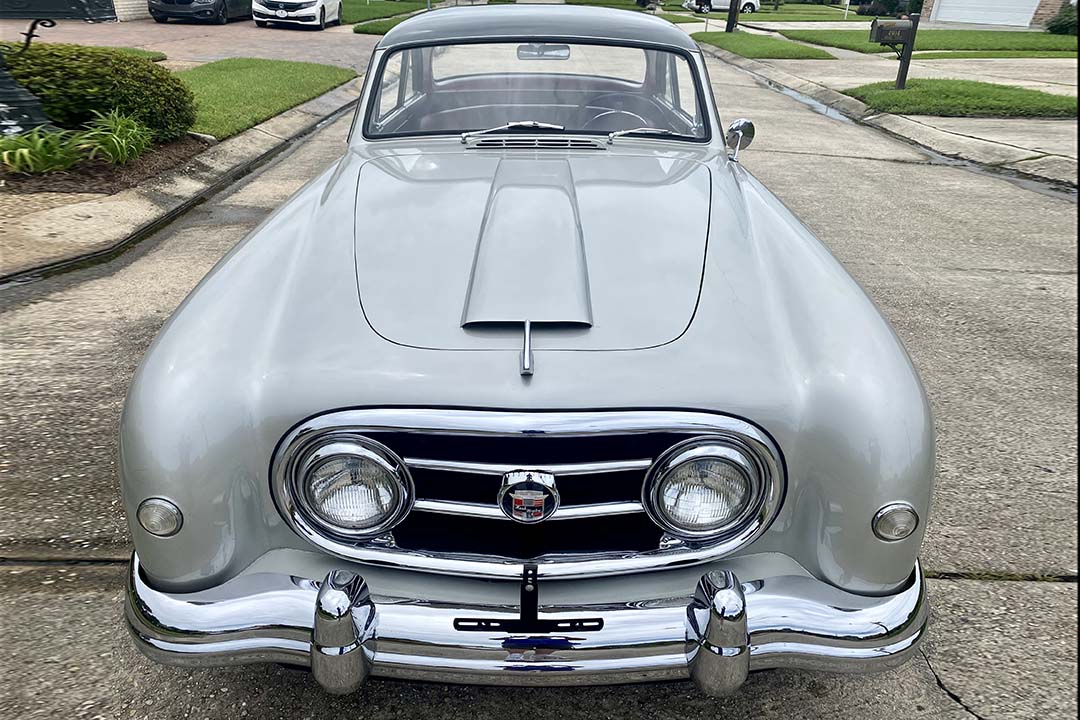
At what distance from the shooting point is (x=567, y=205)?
88.0 inches

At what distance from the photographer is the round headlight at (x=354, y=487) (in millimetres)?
1541

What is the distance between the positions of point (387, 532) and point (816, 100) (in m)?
12.8

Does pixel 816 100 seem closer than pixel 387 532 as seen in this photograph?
Result: No

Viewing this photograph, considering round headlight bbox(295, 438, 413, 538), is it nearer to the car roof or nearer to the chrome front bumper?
the chrome front bumper

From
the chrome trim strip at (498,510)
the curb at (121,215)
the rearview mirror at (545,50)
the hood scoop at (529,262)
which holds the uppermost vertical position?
the rearview mirror at (545,50)

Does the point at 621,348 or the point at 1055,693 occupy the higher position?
the point at 621,348

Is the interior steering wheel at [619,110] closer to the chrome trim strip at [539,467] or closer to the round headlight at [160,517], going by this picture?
the chrome trim strip at [539,467]

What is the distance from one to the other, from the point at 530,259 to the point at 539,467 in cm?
60

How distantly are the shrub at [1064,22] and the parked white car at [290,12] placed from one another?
22.0 metres

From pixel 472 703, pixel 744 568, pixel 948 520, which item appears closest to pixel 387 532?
pixel 472 703

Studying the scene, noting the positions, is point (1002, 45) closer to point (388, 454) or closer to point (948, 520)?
point (948, 520)

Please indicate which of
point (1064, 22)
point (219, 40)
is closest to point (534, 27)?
point (219, 40)

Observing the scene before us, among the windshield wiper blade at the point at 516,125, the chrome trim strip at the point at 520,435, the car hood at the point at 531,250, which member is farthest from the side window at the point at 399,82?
the chrome trim strip at the point at 520,435

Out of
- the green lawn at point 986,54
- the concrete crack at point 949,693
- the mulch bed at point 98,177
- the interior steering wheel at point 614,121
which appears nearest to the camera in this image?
the concrete crack at point 949,693
